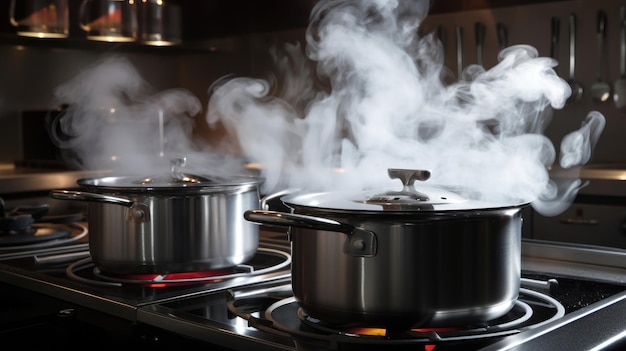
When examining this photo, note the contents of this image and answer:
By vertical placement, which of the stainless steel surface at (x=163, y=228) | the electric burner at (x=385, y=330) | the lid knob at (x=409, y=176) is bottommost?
the electric burner at (x=385, y=330)

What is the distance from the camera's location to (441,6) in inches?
155

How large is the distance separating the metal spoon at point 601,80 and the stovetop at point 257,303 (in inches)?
94.0

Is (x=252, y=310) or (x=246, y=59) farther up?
(x=246, y=59)

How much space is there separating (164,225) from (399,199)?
40cm

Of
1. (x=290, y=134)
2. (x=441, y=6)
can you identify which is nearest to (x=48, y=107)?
(x=290, y=134)

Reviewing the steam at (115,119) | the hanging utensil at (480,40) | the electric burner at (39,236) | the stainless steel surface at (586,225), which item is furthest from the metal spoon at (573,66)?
the electric burner at (39,236)

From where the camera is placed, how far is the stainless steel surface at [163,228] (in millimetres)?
1146

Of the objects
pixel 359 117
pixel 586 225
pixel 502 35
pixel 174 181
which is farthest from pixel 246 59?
pixel 174 181

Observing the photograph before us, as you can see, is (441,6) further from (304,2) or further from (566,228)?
(566,228)

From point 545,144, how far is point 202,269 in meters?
3.05

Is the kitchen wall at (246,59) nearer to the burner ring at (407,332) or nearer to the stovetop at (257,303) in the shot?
the stovetop at (257,303)

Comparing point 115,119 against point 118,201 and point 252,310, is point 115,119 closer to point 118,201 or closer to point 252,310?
point 118,201

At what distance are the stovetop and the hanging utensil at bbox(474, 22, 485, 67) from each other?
2675mm

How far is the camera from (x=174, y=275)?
1.23 metres
